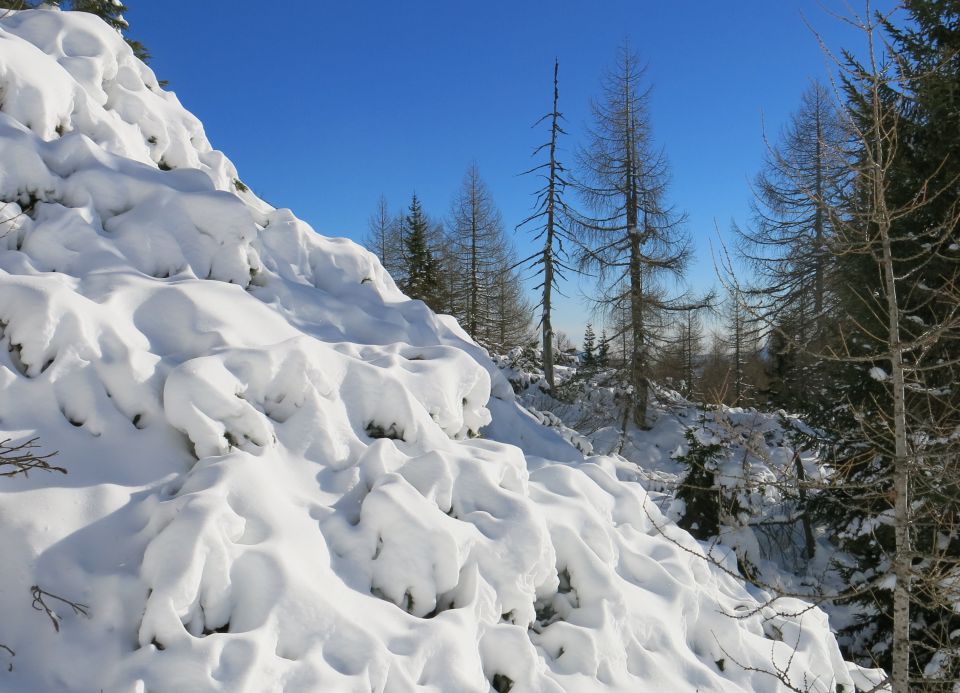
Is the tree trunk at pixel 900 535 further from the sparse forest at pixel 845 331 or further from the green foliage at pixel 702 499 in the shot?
the green foliage at pixel 702 499

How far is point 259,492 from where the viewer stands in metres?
3.57

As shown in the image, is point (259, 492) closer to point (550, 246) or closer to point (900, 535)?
point (900, 535)

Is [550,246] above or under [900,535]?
above

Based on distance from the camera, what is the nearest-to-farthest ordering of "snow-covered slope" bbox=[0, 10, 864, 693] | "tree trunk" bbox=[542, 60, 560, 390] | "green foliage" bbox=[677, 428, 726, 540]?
"snow-covered slope" bbox=[0, 10, 864, 693], "green foliage" bbox=[677, 428, 726, 540], "tree trunk" bbox=[542, 60, 560, 390]

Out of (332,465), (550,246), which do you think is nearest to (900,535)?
(332,465)

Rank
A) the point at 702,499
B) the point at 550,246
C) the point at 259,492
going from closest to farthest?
the point at 259,492
the point at 702,499
the point at 550,246

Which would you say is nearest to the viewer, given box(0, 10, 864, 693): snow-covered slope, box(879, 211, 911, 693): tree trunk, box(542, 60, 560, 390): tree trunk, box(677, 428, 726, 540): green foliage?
box(0, 10, 864, 693): snow-covered slope

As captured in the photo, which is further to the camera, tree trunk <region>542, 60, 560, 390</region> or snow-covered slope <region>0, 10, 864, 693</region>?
tree trunk <region>542, 60, 560, 390</region>

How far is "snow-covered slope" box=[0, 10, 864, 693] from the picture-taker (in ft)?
9.46

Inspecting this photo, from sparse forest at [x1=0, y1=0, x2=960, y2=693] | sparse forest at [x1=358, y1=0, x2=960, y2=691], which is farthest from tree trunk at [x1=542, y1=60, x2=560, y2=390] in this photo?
sparse forest at [x1=0, y1=0, x2=960, y2=693]

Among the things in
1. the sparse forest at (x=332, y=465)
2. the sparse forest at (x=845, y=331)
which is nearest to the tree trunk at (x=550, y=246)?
the sparse forest at (x=845, y=331)

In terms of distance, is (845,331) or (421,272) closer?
(845,331)

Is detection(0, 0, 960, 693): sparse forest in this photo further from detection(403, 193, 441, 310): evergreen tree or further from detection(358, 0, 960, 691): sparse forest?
detection(403, 193, 441, 310): evergreen tree

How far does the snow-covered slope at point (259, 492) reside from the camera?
9.46ft
